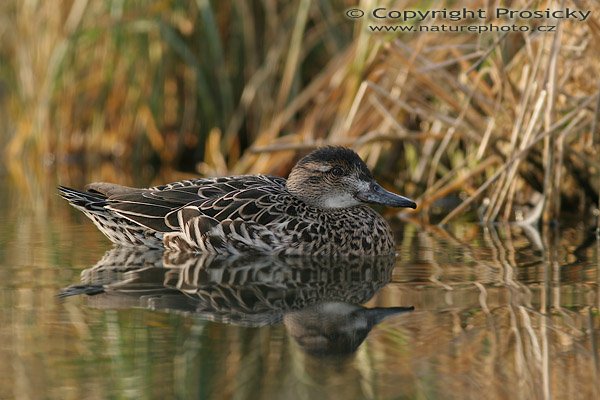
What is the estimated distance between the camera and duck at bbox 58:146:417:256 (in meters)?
6.06

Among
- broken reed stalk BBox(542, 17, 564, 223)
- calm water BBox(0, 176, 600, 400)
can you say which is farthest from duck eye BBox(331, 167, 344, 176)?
broken reed stalk BBox(542, 17, 564, 223)

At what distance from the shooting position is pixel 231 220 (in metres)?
6.11

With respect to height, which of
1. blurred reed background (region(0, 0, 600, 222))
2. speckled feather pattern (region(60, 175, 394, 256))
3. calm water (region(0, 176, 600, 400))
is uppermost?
blurred reed background (region(0, 0, 600, 222))

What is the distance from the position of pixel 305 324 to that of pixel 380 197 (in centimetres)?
211

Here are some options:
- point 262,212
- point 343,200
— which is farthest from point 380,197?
point 262,212

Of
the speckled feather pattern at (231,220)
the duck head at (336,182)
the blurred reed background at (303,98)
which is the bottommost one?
the speckled feather pattern at (231,220)

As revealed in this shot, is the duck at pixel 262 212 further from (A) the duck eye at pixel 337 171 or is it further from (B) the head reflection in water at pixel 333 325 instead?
(B) the head reflection in water at pixel 333 325

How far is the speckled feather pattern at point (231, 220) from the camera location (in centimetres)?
605

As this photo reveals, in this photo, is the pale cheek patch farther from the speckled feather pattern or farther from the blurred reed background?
the blurred reed background

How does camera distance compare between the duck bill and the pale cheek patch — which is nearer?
the duck bill

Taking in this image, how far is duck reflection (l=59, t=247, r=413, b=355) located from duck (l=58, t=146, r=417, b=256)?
0.09 m

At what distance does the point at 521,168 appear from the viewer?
7.34m

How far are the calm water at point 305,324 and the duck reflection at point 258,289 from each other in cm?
1

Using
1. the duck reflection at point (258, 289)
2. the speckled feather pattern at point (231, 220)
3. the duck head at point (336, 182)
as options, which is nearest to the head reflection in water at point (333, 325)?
the duck reflection at point (258, 289)
